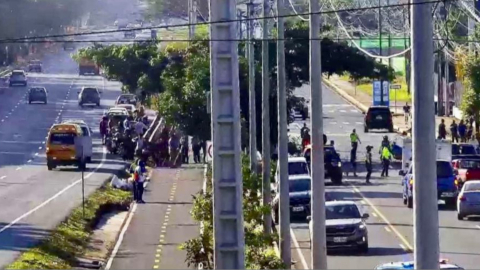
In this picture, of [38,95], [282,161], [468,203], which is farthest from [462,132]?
[282,161]

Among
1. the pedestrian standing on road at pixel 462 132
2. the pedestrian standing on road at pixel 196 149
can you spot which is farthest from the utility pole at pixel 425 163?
the pedestrian standing on road at pixel 462 132

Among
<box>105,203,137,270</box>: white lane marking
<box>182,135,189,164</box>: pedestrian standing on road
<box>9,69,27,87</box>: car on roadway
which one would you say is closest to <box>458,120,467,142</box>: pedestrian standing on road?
<box>182,135,189,164</box>: pedestrian standing on road

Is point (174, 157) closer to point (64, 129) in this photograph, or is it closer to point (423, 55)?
point (64, 129)

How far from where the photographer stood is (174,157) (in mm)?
58000

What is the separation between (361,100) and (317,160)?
71810 millimetres

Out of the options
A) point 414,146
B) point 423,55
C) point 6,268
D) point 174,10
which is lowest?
point 6,268

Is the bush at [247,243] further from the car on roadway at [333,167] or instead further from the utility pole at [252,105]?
the car on roadway at [333,167]

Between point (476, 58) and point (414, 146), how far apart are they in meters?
44.7

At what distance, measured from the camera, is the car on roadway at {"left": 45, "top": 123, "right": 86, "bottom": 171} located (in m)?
55.6

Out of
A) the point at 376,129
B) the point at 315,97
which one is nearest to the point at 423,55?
the point at 315,97

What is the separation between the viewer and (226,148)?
1738cm

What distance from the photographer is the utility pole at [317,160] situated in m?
23.9

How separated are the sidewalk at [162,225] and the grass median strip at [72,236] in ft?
2.91

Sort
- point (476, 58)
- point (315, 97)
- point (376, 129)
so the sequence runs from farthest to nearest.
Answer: point (376, 129), point (476, 58), point (315, 97)
